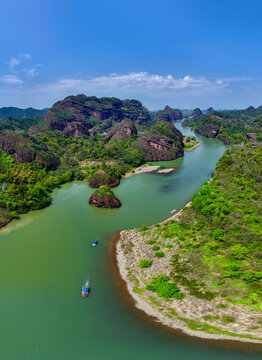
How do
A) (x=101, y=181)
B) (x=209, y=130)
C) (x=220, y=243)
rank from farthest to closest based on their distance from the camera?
(x=209, y=130)
(x=101, y=181)
(x=220, y=243)

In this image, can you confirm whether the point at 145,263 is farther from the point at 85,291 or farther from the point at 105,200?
the point at 105,200

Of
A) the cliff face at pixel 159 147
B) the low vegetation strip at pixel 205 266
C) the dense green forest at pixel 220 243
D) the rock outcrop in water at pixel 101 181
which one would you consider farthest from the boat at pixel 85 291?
the cliff face at pixel 159 147

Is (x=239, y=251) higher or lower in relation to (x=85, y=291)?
higher

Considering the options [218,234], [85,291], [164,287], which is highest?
[218,234]

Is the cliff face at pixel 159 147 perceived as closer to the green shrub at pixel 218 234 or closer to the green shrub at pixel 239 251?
the green shrub at pixel 218 234

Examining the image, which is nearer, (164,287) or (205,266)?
(164,287)

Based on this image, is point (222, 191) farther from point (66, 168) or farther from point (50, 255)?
point (66, 168)

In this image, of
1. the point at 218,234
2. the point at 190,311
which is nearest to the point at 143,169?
the point at 218,234
